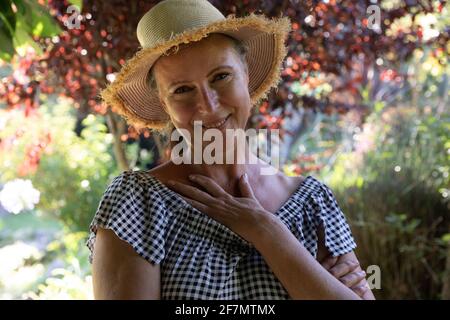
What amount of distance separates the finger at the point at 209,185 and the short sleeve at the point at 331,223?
317 mm

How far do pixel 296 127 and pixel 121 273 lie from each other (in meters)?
4.32

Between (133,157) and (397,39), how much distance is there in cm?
283

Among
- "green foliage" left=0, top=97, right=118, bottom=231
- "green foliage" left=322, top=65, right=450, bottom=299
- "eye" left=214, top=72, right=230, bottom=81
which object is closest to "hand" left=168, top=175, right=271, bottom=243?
"eye" left=214, top=72, right=230, bottom=81

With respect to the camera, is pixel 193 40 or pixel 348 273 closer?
pixel 193 40

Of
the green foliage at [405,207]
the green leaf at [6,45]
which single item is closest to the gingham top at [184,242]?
the green leaf at [6,45]

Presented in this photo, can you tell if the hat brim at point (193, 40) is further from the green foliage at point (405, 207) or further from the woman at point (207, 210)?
the green foliage at point (405, 207)

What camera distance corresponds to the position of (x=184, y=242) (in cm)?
187

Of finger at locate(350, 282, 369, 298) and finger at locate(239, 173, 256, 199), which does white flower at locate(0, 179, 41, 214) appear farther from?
finger at locate(350, 282, 369, 298)

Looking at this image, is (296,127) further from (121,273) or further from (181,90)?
(121,273)

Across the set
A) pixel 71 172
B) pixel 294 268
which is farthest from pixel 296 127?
pixel 294 268

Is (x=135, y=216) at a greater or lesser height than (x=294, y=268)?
greater

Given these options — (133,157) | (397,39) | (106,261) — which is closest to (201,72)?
(106,261)

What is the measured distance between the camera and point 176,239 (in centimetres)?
187
